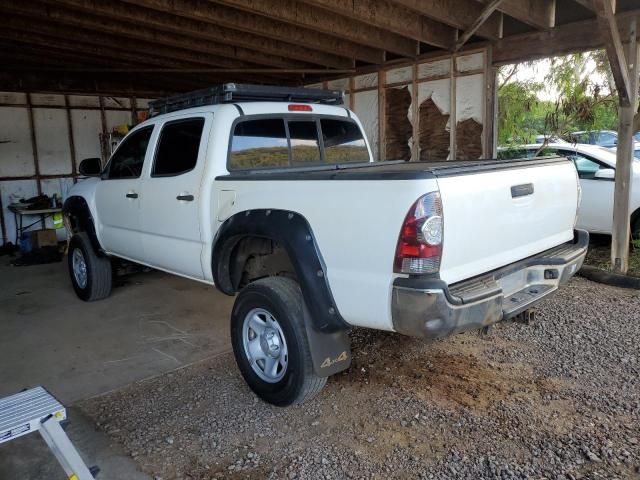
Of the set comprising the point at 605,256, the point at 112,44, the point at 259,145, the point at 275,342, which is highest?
the point at 112,44

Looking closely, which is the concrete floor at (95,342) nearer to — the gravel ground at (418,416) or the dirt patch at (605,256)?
the gravel ground at (418,416)

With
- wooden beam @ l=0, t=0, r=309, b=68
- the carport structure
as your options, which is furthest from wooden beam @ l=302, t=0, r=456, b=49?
wooden beam @ l=0, t=0, r=309, b=68

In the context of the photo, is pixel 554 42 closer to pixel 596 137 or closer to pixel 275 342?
pixel 596 137

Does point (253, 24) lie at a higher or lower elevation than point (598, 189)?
higher

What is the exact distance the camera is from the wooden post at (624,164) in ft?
18.6

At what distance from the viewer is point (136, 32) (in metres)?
6.58

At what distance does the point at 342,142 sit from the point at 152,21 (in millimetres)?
3293

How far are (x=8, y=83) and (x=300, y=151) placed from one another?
7747mm

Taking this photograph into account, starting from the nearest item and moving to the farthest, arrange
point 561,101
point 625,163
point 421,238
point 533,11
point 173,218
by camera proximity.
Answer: point 421,238 → point 173,218 → point 625,163 → point 533,11 → point 561,101

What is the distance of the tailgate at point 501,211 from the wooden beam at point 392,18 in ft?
11.7

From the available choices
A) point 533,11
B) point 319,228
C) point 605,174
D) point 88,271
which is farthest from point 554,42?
point 88,271

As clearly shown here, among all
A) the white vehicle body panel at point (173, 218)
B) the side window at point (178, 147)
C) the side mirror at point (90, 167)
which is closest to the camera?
the white vehicle body panel at point (173, 218)

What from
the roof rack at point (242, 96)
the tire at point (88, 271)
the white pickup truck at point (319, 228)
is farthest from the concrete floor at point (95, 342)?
the roof rack at point (242, 96)

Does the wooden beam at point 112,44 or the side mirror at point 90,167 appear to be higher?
the wooden beam at point 112,44
